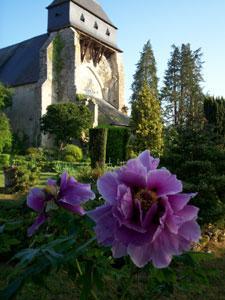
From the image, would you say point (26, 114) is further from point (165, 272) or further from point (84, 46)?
point (165, 272)

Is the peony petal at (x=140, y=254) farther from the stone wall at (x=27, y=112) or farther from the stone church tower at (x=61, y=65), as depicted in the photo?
the stone wall at (x=27, y=112)

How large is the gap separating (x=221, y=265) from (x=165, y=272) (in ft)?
17.7

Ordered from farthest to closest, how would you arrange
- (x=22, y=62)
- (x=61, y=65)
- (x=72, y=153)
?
(x=22, y=62)
(x=61, y=65)
(x=72, y=153)

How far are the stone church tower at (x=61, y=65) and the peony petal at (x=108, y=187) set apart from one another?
35.2 meters

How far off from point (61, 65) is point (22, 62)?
17.5ft

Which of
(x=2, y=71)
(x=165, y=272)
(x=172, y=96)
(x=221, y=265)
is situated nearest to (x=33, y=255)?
(x=165, y=272)

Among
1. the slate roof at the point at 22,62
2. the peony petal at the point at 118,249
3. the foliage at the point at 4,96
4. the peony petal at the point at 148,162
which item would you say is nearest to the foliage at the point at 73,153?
the foliage at the point at 4,96

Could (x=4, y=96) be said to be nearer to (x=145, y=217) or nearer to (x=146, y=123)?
(x=146, y=123)

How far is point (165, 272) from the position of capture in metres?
1.34

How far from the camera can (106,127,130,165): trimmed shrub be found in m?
31.2

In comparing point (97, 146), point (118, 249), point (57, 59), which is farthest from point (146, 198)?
point (57, 59)

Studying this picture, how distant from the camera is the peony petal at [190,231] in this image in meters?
1.08

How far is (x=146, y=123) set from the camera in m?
32.1

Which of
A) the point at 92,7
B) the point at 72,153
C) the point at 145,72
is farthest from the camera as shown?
the point at 145,72
